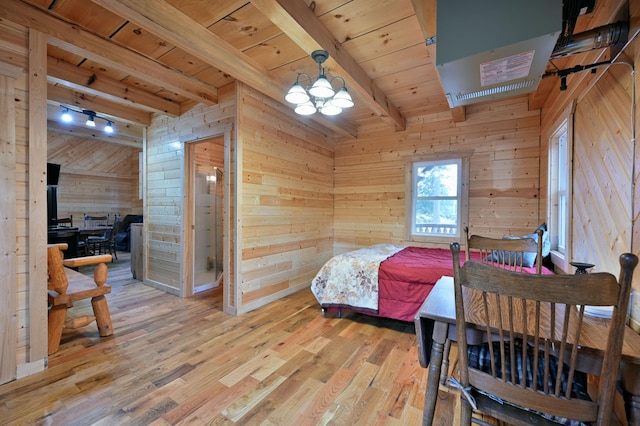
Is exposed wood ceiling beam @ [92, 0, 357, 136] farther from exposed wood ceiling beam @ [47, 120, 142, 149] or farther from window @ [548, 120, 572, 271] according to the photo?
exposed wood ceiling beam @ [47, 120, 142, 149]

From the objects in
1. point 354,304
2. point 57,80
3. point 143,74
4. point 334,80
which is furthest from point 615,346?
point 57,80

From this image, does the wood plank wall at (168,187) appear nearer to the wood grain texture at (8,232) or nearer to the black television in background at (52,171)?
the wood grain texture at (8,232)

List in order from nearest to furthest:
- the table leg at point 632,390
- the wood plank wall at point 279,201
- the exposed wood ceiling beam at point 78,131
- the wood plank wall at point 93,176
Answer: the table leg at point 632,390 → the wood plank wall at point 279,201 → the exposed wood ceiling beam at point 78,131 → the wood plank wall at point 93,176

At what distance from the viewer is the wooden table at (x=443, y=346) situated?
3.02ft

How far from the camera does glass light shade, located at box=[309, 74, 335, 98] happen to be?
2.27 meters

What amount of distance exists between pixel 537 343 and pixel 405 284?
1.80 metres

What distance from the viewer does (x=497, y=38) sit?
1335 millimetres

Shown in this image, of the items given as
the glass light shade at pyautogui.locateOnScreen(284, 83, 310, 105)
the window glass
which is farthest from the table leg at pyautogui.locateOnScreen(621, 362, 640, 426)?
the window glass

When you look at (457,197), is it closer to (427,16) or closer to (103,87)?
(427,16)

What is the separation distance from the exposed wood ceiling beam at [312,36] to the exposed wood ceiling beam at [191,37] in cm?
76

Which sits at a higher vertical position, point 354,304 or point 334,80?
point 334,80

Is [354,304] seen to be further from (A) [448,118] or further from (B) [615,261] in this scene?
(A) [448,118]

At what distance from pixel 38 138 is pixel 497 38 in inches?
120

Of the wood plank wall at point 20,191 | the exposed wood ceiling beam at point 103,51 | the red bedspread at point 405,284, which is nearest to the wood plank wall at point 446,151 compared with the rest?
the red bedspread at point 405,284
